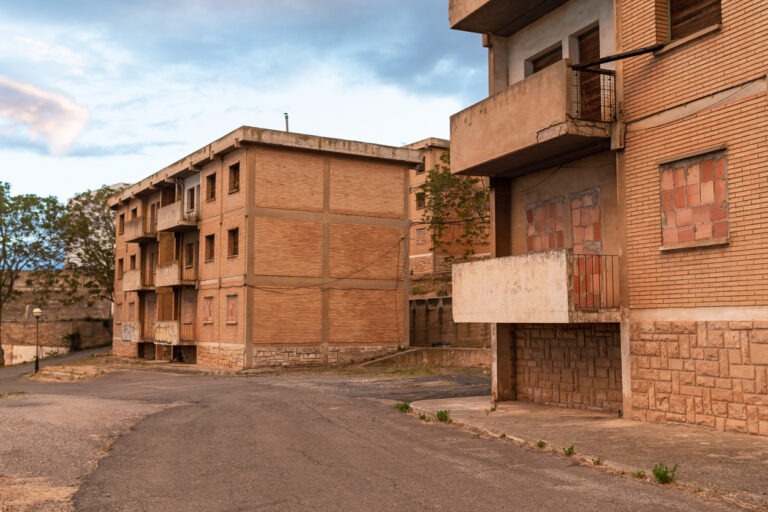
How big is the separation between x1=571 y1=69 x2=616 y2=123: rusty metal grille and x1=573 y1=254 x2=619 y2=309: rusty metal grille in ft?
8.39

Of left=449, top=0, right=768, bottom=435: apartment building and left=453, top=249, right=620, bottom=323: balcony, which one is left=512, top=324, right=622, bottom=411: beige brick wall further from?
left=453, top=249, right=620, bottom=323: balcony

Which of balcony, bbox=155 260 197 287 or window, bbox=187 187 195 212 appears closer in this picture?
balcony, bbox=155 260 197 287

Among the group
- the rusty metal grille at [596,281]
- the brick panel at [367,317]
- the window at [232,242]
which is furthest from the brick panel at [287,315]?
the rusty metal grille at [596,281]

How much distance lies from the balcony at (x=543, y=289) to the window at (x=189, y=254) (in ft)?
77.2

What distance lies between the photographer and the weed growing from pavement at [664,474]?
323 inches

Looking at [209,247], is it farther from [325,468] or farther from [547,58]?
[325,468]

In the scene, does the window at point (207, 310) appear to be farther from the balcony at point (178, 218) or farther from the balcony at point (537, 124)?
the balcony at point (537, 124)

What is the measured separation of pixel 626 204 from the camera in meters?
13.2

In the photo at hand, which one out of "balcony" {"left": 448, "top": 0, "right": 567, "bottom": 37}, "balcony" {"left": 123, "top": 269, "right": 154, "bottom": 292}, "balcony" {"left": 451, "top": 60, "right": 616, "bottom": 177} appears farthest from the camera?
"balcony" {"left": 123, "top": 269, "right": 154, "bottom": 292}

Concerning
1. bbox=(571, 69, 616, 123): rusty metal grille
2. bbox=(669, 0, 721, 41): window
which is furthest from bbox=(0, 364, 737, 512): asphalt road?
bbox=(669, 0, 721, 41): window

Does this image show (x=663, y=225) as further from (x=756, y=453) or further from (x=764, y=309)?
(x=756, y=453)

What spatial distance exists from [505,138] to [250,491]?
9.24 meters

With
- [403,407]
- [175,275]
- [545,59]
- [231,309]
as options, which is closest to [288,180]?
[231,309]

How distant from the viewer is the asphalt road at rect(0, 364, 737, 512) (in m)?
7.51
